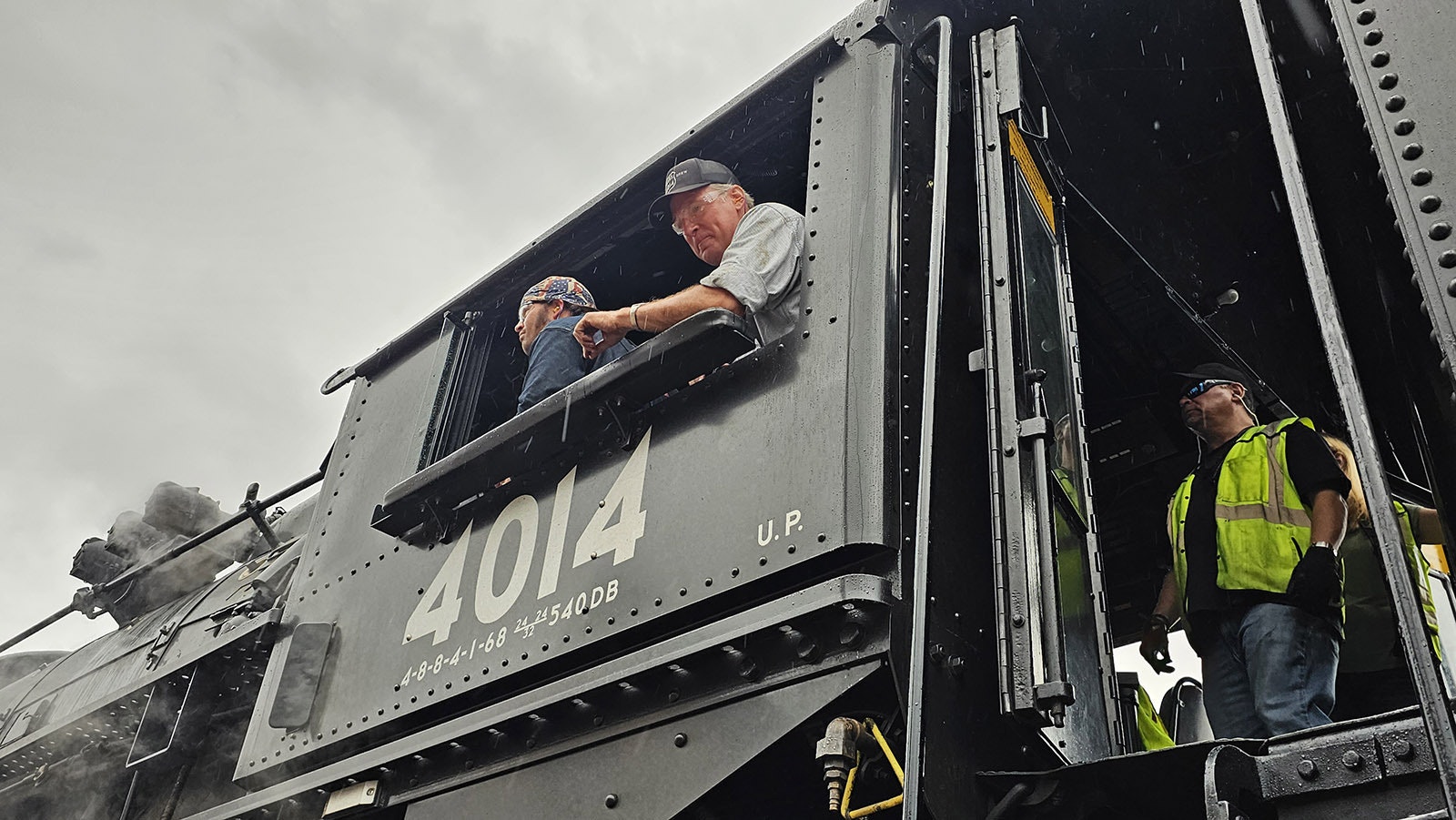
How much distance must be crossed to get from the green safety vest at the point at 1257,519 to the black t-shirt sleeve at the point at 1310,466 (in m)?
0.03

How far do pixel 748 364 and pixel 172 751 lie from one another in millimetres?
3246

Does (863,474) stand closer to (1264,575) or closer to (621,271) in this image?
(1264,575)

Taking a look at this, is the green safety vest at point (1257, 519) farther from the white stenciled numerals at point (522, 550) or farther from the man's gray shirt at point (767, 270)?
the white stenciled numerals at point (522, 550)

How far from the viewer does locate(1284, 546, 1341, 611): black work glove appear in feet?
8.02

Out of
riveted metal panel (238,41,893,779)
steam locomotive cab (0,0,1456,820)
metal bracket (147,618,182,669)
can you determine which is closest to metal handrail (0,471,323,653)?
metal bracket (147,618,182,669)

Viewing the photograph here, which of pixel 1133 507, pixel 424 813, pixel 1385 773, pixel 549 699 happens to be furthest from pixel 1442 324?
pixel 1133 507

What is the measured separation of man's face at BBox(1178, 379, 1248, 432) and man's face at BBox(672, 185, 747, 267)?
1441 mm

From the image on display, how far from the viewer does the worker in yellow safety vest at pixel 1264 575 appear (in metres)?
2.47

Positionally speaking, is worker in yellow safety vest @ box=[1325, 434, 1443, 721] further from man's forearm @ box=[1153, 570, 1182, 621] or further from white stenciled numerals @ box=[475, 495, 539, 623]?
white stenciled numerals @ box=[475, 495, 539, 623]

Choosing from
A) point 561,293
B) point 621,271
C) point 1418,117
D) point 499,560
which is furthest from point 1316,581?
point 621,271

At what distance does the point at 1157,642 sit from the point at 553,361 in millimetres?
1998

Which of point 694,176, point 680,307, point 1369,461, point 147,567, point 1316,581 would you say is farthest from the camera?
point 147,567

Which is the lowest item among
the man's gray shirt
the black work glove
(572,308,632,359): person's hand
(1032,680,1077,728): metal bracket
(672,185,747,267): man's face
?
(1032,680,1077,728): metal bracket

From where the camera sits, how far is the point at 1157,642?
134 inches
